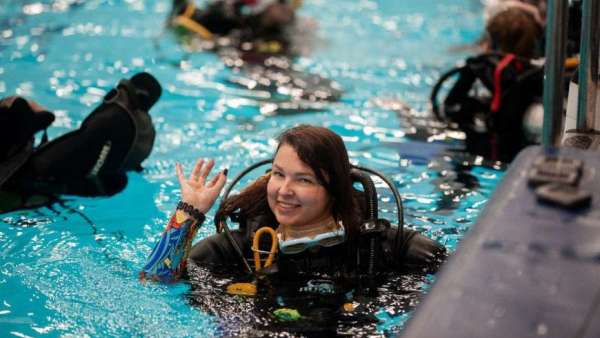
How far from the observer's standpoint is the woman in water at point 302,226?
3045 millimetres

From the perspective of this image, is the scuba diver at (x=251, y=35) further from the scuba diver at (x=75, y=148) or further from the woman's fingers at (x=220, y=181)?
the woman's fingers at (x=220, y=181)

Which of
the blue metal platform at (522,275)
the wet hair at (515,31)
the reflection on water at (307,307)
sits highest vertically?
the wet hair at (515,31)

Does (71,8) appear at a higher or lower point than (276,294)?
higher

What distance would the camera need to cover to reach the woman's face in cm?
302

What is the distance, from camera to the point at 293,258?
10.5 feet

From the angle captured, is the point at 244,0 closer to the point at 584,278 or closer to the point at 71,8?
the point at 71,8

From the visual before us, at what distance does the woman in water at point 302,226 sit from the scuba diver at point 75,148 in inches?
56.9

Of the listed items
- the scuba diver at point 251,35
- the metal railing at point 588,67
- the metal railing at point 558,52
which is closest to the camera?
the metal railing at point 558,52

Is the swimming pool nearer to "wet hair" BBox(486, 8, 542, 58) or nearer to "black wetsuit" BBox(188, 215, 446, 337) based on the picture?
"black wetsuit" BBox(188, 215, 446, 337)

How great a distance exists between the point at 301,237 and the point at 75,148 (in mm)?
1822

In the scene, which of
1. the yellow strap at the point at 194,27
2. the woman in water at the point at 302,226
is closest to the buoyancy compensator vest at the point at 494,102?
the woman in water at the point at 302,226

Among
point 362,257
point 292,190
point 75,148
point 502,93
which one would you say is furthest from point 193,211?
point 502,93

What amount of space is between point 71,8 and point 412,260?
739cm

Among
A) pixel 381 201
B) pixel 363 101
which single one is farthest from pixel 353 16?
pixel 381 201
